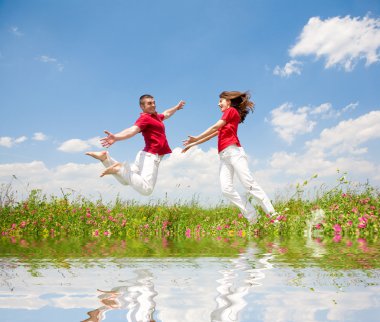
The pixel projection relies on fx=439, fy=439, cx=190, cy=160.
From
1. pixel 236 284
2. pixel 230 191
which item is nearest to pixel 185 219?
pixel 230 191

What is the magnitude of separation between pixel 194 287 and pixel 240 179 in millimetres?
5178

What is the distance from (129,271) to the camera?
3670mm

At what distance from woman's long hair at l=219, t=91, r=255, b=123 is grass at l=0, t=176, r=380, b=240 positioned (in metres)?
2.00

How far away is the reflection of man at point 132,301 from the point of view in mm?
2096

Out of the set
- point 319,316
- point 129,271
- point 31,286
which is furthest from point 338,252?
point 31,286

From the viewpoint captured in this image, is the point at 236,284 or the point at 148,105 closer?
the point at 236,284

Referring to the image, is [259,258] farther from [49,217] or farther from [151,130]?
[49,217]

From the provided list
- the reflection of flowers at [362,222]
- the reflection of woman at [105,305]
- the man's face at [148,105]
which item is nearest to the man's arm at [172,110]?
the man's face at [148,105]

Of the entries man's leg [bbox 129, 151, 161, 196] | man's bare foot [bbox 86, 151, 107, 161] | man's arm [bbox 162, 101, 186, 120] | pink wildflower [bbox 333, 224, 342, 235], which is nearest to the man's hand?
man's arm [bbox 162, 101, 186, 120]

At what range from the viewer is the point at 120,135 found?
7059 mm

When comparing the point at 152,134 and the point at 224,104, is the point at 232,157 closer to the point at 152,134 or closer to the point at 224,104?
the point at 224,104

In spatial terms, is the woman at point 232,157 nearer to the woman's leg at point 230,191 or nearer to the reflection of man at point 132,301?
the woman's leg at point 230,191

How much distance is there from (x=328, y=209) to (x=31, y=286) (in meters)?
7.01

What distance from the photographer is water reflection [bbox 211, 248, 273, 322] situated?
84.9 inches
